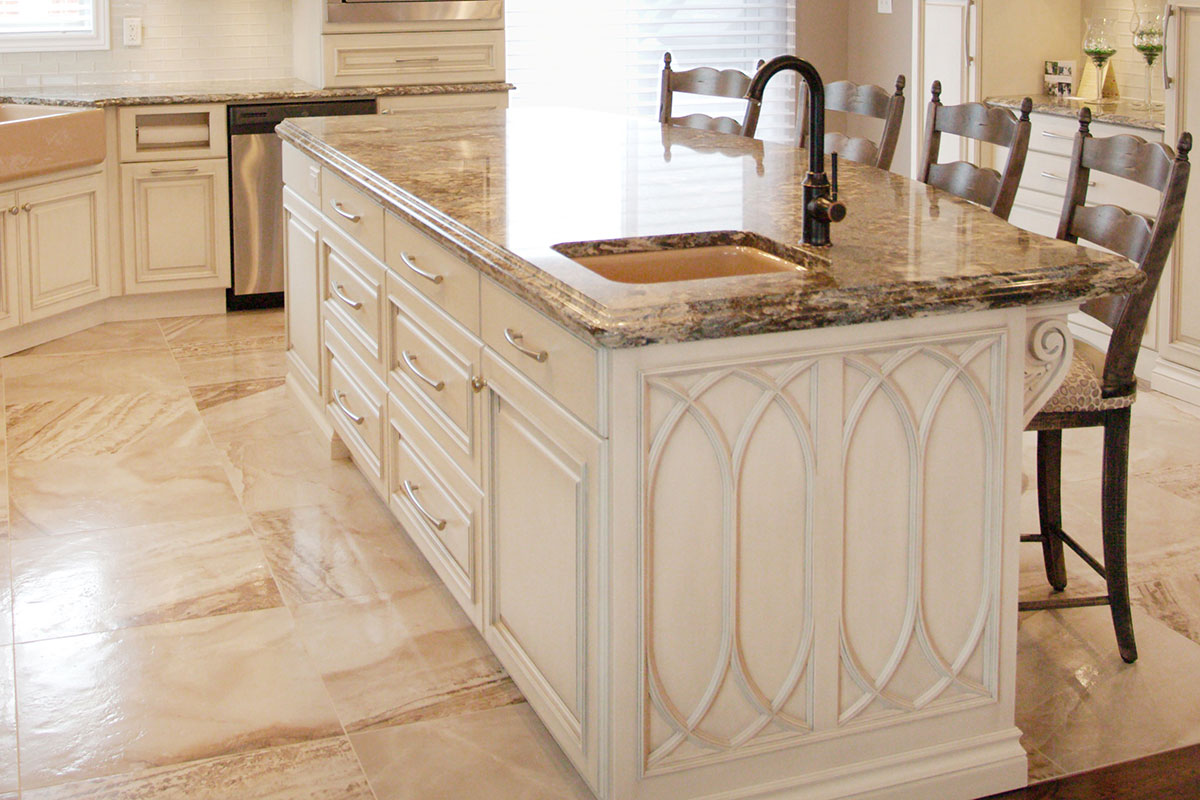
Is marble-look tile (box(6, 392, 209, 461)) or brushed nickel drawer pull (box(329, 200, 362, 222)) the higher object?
brushed nickel drawer pull (box(329, 200, 362, 222))

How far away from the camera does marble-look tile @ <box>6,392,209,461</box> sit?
13.3 ft

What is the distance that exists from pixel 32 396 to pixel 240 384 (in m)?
0.67

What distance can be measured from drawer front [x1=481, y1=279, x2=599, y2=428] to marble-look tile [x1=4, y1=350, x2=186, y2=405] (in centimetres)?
265

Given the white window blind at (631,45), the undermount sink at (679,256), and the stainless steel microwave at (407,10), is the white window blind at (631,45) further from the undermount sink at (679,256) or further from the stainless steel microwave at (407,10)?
the undermount sink at (679,256)

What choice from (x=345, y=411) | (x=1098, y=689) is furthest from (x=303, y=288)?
(x=1098, y=689)

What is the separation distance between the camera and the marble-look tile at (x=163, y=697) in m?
2.42

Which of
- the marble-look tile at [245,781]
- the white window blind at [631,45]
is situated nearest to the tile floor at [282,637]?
the marble-look tile at [245,781]

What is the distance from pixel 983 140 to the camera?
2912 mm

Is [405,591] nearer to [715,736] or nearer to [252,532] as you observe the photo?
[252,532]

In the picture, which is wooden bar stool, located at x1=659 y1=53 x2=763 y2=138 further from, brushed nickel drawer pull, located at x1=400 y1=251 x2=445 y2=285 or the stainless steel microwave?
the stainless steel microwave

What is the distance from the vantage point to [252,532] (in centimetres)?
345

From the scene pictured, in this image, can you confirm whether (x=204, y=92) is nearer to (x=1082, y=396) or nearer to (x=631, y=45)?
(x=631, y=45)

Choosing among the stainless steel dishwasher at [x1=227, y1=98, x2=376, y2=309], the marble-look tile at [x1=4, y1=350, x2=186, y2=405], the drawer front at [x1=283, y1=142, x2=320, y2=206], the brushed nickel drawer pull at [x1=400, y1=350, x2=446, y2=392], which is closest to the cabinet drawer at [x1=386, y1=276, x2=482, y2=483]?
the brushed nickel drawer pull at [x1=400, y1=350, x2=446, y2=392]

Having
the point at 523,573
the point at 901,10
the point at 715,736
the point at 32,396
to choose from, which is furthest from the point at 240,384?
the point at 901,10
